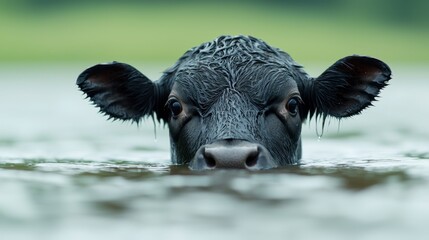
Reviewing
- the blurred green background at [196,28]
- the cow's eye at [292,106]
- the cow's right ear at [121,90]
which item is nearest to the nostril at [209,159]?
the cow's eye at [292,106]

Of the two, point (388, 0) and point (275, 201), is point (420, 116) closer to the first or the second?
point (275, 201)

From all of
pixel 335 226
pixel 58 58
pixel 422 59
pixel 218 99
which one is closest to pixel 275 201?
pixel 335 226

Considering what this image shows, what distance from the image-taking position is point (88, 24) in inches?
3253

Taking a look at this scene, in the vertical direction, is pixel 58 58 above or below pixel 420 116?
above

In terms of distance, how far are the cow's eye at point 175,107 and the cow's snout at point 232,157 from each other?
1580 mm

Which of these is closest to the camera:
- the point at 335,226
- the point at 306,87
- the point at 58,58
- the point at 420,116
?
the point at 335,226

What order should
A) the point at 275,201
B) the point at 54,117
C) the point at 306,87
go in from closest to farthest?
1. the point at 275,201
2. the point at 306,87
3. the point at 54,117

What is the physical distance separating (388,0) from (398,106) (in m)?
62.6

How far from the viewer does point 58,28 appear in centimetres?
8106

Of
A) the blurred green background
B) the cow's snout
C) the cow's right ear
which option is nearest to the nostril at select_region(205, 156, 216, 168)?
the cow's snout

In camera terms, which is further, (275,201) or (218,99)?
(218,99)

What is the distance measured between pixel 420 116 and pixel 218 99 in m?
13.7

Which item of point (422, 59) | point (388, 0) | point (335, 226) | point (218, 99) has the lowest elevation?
point (335, 226)

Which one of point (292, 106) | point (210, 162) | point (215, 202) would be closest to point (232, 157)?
point (210, 162)
